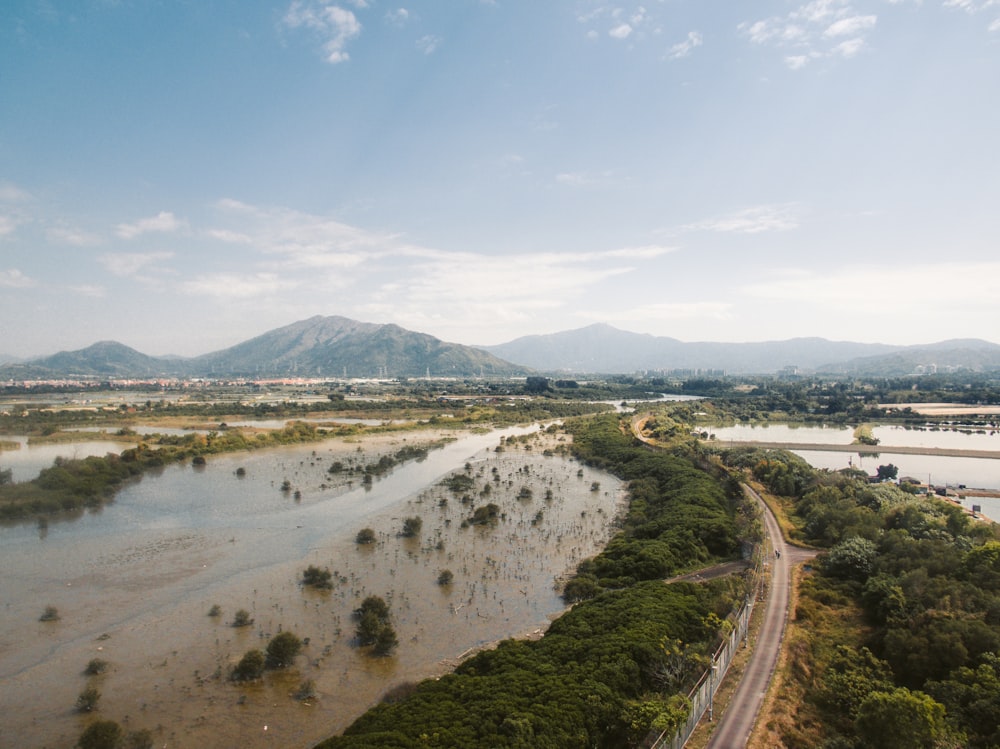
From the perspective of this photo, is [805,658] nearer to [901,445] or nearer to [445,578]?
[445,578]

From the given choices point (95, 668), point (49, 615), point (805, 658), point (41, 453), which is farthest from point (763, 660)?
point (41, 453)

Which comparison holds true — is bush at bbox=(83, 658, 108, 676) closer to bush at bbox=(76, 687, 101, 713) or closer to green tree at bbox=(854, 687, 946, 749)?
bush at bbox=(76, 687, 101, 713)

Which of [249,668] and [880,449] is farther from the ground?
[249,668]

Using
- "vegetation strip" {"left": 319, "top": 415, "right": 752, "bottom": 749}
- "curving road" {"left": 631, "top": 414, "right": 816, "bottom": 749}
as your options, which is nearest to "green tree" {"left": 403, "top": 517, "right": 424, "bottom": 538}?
"vegetation strip" {"left": 319, "top": 415, "right": 752, "bottom": 749}

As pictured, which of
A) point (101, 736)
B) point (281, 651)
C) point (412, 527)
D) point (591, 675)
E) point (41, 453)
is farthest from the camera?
point (41, 453)

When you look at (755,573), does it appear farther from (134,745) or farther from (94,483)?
(94,483)

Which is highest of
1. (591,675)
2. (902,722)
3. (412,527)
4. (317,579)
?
(902,722)

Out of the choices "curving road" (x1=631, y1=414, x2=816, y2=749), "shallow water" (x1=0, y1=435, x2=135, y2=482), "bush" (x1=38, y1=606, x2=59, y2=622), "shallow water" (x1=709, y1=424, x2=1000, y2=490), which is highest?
"shallow water" (x1=0, y1=435, x2=135, y2=482)
